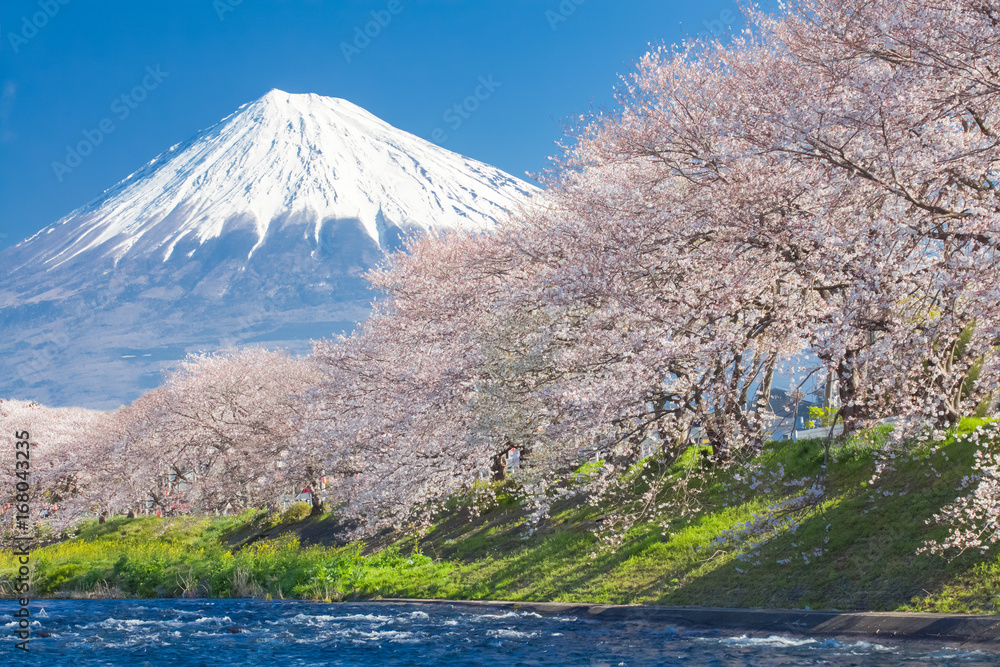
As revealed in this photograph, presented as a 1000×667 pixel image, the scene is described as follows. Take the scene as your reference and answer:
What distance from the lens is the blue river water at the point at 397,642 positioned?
9336 millimetres

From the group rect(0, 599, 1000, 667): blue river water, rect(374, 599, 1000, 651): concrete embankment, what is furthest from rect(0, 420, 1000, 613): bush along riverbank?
rect(0, 599, 1000, 667): blue river water

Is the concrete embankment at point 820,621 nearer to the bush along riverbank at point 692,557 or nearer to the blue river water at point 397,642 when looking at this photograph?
the blue river water at point 397,642

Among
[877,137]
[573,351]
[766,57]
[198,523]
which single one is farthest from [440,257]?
[198,523]

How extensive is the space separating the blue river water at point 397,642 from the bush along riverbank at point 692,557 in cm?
114

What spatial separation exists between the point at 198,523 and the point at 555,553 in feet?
88.7

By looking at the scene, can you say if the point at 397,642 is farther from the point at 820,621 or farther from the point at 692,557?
the point at 820,621

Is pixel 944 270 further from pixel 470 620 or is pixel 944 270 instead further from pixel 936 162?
pixel 470 620

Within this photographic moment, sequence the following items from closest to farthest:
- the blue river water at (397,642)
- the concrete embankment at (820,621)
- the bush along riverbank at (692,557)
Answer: the concrete embankment at (820,621), the blue river water at (397,642), the bush along riverbank at (692,557)

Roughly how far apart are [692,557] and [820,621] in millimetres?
3281

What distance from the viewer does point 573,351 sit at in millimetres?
14852

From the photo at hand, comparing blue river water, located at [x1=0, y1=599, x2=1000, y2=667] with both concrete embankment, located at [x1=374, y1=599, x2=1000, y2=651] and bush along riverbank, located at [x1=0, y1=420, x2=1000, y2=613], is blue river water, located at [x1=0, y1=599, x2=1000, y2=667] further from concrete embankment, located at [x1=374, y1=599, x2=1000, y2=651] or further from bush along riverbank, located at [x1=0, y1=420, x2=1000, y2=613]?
bush along riverbank, located at [x1=0, y1=420, x2=1000, y2=613]

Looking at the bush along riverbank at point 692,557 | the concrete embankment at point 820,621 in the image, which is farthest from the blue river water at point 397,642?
the bush along riverbank at point 692,557

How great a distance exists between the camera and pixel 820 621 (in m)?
10.1

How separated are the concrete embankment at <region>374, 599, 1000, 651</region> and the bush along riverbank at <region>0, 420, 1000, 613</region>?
0.39 metres
